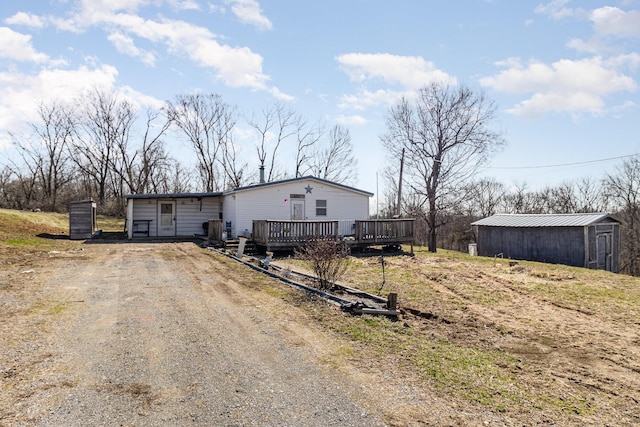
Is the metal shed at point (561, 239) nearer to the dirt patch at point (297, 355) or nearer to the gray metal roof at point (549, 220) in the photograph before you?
the gray metal roof at point (549, 220)

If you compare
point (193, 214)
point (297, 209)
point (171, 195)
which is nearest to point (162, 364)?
point (297, 209)

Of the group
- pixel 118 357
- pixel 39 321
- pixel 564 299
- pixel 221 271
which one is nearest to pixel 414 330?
pixel 118 357

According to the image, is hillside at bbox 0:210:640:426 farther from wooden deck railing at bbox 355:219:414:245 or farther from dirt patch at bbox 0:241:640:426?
wooden deck railing at bbox 355:219:414:245

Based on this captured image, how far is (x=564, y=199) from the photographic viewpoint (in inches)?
1578

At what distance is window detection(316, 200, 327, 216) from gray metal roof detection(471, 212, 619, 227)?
1006cm

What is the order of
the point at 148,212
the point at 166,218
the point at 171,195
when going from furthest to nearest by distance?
1. the point at 166,218
2. the point at 148,212
3. the point at 171,195

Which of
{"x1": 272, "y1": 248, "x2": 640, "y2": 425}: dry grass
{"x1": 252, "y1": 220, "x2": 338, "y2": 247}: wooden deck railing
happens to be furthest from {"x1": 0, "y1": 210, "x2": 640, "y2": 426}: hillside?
{"x1": 252, "y1": 220, "x2": 338, "y2": 247}: wooden deck railing

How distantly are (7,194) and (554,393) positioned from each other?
44.7 meters

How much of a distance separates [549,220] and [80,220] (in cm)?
2386

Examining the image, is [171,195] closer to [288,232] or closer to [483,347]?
[288,232]

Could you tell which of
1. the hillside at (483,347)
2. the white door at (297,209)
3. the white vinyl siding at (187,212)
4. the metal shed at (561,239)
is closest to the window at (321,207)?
the white door at (297,209)

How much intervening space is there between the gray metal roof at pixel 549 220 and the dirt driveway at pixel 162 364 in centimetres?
1755

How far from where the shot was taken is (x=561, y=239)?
64.5ft

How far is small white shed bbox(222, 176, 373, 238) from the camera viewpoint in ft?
61.6
